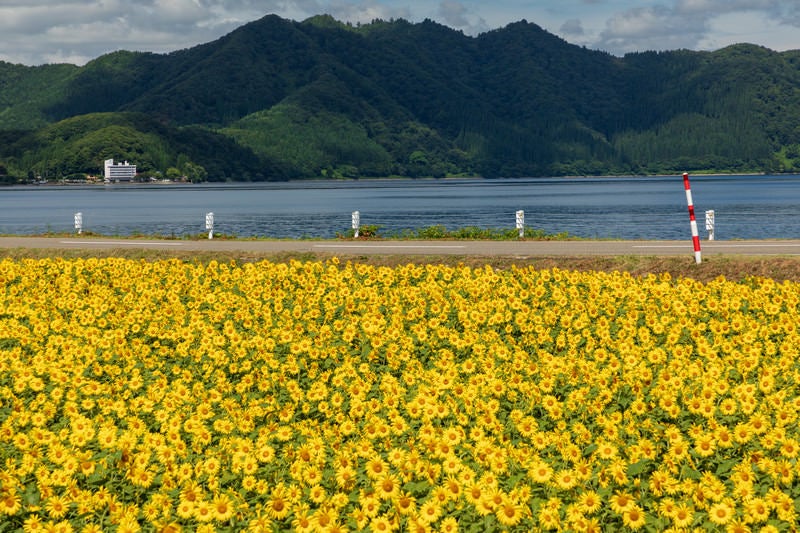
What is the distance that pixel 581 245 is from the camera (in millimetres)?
25141

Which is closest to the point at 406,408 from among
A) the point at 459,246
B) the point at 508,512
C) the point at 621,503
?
the point at 508,512

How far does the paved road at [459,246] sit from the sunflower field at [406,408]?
26.8 ft

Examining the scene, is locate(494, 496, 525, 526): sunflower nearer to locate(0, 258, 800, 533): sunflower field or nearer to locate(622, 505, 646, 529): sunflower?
locate(0, 258, 800, 533): sunflower field

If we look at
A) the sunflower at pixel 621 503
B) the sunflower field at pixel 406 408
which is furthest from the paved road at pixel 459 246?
the sunflower at pixel 621 503

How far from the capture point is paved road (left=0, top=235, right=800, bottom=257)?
22.5 meters

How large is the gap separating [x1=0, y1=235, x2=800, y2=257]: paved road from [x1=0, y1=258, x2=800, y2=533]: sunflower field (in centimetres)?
818

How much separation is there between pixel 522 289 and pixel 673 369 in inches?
182

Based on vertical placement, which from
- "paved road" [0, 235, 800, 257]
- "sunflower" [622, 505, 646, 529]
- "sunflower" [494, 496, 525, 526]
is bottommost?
"sunflower" [622, 505, 646, 529]

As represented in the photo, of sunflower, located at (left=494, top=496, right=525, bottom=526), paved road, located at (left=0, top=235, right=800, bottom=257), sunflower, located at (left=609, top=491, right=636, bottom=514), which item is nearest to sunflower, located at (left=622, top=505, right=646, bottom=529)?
sunflower, located at (left=609, top=491, right=636, bottom=514)

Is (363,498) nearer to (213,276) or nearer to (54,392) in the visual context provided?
(54,392)

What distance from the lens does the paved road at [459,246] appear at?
22.5 metres

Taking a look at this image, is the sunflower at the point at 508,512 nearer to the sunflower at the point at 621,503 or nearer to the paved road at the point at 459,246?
the sunflower at the point at 621,503

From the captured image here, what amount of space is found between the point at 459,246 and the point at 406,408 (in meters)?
17.8

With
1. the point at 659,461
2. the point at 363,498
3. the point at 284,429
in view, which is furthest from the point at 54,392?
the point at 659,461
